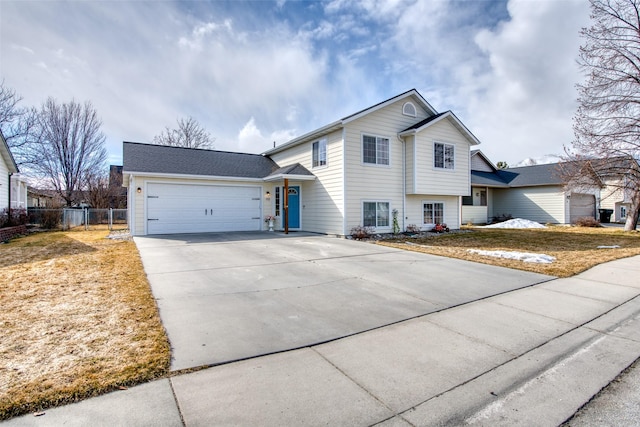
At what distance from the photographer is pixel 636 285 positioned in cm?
634

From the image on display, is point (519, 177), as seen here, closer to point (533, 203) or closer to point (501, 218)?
point (533, 203)

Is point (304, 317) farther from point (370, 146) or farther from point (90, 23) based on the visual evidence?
point (90, 23)

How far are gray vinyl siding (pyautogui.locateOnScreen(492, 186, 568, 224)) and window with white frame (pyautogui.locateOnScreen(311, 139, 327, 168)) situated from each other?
1835 centimetres

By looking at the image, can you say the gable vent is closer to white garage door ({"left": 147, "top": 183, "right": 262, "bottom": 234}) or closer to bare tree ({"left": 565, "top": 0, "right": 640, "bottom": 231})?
white garage door ({"left": 147, "top": 183, "right": 262, "bottom": 234})

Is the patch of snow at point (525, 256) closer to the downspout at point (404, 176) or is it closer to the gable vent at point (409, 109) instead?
the downspout at point (404, 176)

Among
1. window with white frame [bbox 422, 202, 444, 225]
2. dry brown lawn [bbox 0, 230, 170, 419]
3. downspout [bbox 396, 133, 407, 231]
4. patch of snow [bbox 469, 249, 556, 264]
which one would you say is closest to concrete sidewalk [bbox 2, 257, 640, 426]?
dry brown lawn [bbox 0, 230, 170, 419]

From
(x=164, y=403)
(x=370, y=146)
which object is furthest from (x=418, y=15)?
(x=164, y=403)

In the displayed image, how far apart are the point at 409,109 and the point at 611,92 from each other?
1127cm

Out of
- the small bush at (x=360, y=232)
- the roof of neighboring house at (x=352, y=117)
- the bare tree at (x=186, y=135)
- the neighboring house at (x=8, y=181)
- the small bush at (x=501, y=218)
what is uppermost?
the bare tree at (x=186, y=135)

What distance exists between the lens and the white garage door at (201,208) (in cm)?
1415

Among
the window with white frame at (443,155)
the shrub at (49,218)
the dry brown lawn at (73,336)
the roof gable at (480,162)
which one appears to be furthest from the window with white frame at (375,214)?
the shrub at (49,218)

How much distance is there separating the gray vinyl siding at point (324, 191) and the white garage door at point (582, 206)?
65.6 ft

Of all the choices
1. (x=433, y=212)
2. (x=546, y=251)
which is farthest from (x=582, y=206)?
(x=546, y=251)

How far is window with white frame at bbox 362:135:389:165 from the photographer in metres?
13.6
